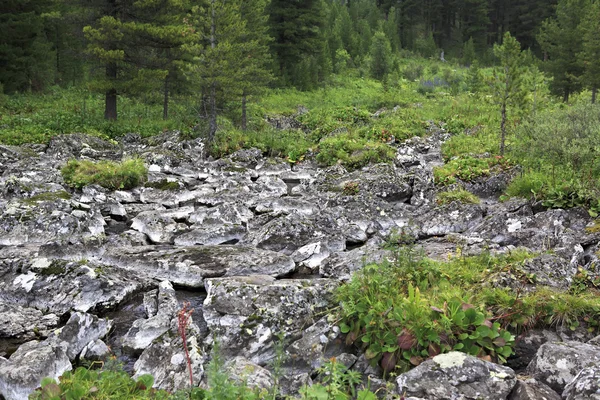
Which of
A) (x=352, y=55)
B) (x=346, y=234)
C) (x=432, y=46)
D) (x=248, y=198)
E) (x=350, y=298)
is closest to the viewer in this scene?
(x=350, y=298)

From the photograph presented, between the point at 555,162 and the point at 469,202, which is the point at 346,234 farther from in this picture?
the point at 555,162

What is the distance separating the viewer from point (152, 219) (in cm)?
1112

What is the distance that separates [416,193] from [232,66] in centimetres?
A: 1224

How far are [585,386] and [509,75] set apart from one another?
552 inches

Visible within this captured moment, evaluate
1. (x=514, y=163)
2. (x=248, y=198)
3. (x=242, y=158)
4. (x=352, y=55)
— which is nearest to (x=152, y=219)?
(x=248, y=198)

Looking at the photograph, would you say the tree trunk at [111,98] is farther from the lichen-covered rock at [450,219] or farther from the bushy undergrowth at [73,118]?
the lichen-covered rock at [450,219]

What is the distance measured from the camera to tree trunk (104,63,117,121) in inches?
925

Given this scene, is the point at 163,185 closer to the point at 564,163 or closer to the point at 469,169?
the point at 469,169

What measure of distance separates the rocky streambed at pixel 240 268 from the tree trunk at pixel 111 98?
8.65m

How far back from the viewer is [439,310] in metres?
5.54

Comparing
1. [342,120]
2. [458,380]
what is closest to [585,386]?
[458,380]

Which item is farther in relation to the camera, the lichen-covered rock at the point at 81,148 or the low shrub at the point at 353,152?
the lichen-covered rock at the point at 81,148

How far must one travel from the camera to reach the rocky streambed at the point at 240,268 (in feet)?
16.8

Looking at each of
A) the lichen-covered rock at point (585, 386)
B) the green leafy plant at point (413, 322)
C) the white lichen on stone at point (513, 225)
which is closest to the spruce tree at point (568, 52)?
the white lichen on stone at point (513, 225)
